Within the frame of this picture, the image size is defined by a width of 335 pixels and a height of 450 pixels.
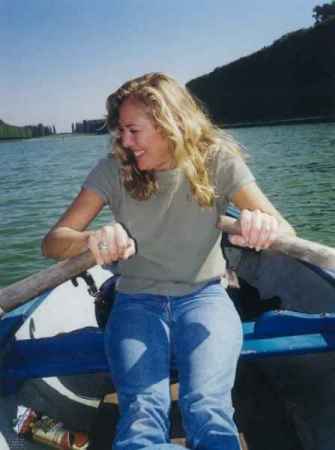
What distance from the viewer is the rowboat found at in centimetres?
248

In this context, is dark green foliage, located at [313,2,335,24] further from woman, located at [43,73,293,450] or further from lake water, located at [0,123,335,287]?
woman, located at [43,73,293,450]

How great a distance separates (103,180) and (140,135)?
35cm

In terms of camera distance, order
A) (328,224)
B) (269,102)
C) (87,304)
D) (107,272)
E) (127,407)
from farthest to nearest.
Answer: (269,102), (328,224), (107,272), (87,304), (127,407)

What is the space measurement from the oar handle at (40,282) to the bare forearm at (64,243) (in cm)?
19

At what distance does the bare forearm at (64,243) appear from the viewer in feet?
8.16

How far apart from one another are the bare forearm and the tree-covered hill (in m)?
83.7

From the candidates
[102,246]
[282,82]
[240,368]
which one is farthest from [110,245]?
[282,82]

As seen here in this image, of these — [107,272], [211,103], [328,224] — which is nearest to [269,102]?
[211,103]

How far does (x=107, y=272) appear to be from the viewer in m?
5.04

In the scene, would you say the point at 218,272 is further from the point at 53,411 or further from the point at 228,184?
the point at 53,411

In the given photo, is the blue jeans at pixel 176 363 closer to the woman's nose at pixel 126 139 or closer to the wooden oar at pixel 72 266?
the wooden oar at pixel 72 266

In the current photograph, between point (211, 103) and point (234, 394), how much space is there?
122954mm

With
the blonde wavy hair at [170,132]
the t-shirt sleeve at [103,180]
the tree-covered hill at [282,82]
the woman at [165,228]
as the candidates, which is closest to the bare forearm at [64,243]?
the woman at [165,228]

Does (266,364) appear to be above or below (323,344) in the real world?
below
